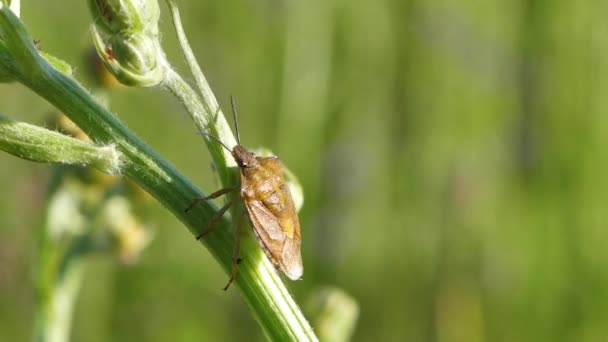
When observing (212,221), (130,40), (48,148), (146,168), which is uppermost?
(130,40)

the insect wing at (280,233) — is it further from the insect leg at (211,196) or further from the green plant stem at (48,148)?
the green plant stem at (48,148)

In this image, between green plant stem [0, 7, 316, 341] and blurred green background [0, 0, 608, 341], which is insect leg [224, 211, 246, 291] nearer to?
green plant stem [0, 7, 316, 341]

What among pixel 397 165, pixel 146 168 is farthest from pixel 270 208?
pixel 397 165

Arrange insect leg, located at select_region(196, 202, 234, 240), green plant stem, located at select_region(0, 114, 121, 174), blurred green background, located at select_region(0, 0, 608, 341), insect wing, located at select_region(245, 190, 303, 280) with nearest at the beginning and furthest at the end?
1. green plant stem, located at select_region(0, 114, 121, 174)
2. insect leg, located at select_region(196, 202, 234, 240)
3. insect wing, located at select_region(245, 190, 303, 280)
4. blurred green background, located at select_region(0, 0, 608, 341)

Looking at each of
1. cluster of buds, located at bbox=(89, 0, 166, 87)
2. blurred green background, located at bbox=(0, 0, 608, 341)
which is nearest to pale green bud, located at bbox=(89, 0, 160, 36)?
cluster of buds, located at bbox=(89, 0, 166, 87)

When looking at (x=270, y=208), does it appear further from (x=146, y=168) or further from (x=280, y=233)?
(x=146, y=168)
